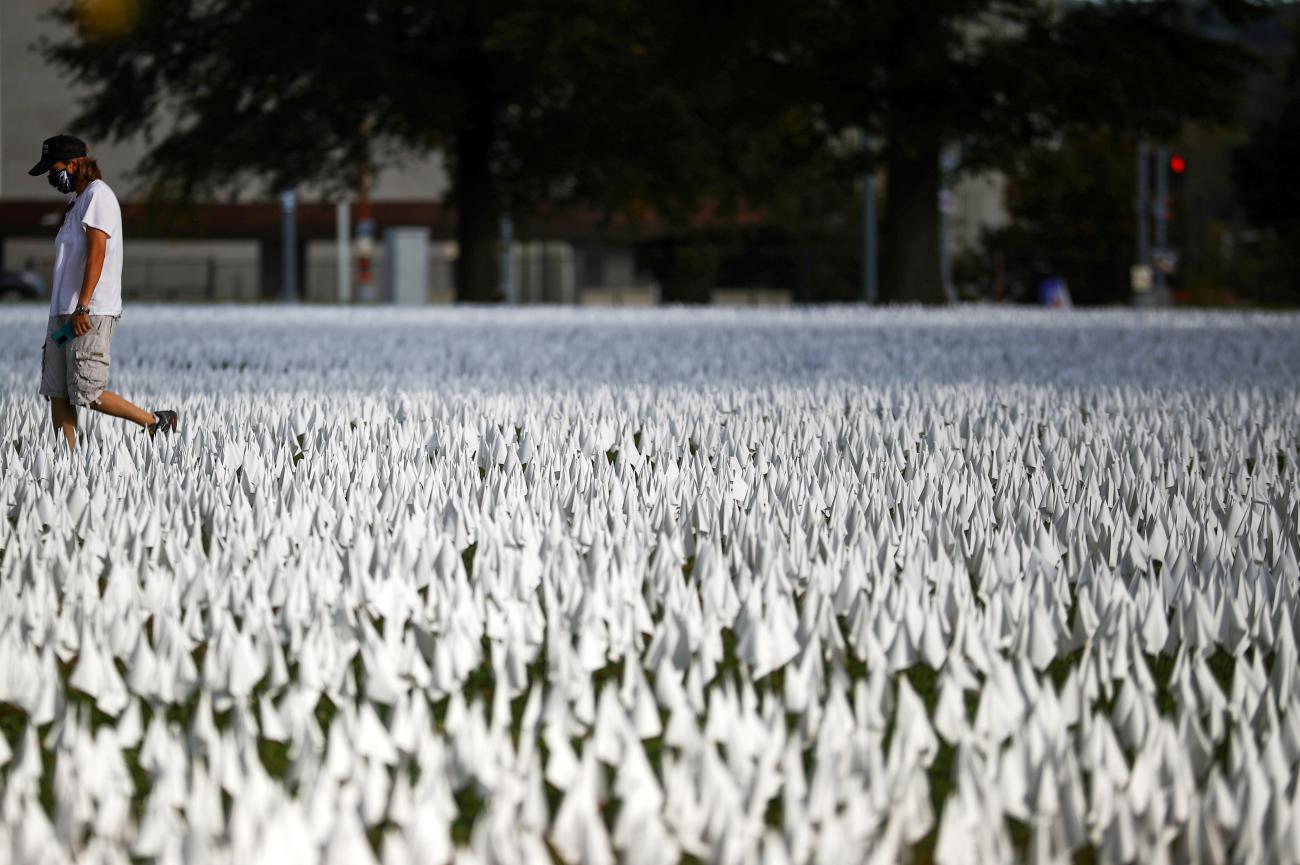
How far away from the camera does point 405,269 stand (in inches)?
1683

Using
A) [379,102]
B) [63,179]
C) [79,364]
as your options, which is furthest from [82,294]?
[379,102]

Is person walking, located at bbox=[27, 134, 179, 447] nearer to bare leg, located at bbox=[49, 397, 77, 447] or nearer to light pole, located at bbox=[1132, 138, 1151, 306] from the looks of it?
bare leg, located at bbox=[49, 397, 77, 447]

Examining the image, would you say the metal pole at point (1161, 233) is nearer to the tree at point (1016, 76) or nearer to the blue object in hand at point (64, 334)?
the tree at point (1016, 76)

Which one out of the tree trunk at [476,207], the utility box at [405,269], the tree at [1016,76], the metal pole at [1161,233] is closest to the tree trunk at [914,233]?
the tree at [1016,76]

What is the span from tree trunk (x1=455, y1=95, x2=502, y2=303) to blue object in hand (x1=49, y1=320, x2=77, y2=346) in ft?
85.5

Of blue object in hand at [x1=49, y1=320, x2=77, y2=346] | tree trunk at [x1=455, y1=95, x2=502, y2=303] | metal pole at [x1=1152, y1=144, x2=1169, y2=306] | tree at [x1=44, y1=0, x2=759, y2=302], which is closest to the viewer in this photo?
blue object in hand at [x1=49, y1=320, x2=77, y2=346]

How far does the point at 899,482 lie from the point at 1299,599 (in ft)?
7.11

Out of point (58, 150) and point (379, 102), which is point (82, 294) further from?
point (379, 102)

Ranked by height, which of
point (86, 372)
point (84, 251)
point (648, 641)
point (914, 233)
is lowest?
point (648, 641)

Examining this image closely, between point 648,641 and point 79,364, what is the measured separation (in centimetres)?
490

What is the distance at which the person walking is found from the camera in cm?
872

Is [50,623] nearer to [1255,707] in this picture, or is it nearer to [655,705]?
[655,705]

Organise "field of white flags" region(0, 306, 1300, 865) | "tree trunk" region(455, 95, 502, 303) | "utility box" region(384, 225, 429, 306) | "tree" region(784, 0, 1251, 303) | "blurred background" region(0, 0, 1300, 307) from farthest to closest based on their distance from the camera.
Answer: "utility box" region(384, 225, 429, 306), "tree trunk" region(455, 95, 502, 303), "blurred background" region(0, 0, 1300, 307), "tree" region(784, 0, 1251, 303), "field of white flags" region(0, 306, 1300, 865)

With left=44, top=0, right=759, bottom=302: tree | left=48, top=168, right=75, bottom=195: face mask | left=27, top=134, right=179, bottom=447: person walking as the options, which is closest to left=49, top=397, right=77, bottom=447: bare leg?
left=27, top=134, right=179, bottom=447: person walking
